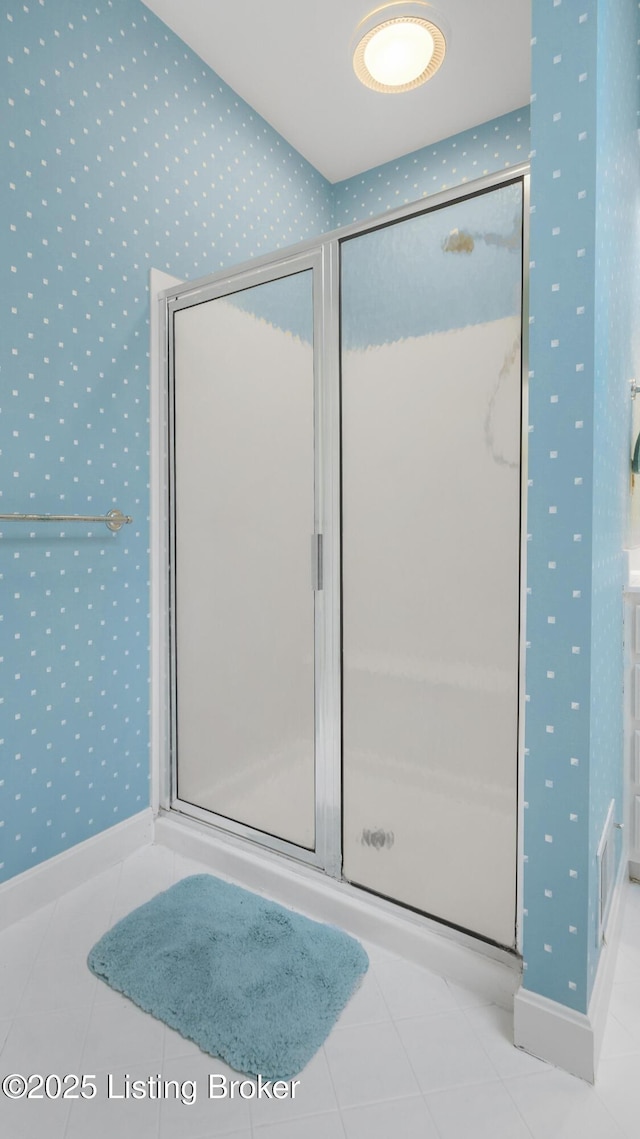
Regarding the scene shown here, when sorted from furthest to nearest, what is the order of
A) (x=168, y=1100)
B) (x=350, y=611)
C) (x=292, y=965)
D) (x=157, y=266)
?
1. (x=157, y=266)
2. (x=350, y=611)
3. (x=292, y=965)
4. (x=168, y=1100)

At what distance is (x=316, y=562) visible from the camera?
5.30 ft

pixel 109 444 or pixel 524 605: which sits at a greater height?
pixel 109 444

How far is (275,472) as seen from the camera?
5.56 ft

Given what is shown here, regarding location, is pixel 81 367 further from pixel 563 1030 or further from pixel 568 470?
pixel 563 1030

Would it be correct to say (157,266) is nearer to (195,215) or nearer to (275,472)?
(195,215)

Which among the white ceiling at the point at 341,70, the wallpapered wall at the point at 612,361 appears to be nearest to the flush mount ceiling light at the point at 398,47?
the white ceiling at the point at 341,70

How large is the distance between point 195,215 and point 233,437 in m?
0.87

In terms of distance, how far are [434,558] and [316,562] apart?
1.14ft

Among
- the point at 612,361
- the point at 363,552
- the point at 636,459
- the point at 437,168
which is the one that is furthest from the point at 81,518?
the point at 437,168

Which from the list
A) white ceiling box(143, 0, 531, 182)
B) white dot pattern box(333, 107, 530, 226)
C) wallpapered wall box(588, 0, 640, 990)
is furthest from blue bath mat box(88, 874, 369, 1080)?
white ceiling box(143, 0, 531, 182)

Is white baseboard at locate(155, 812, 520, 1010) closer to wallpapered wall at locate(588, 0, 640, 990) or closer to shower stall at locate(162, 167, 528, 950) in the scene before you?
shower stall at locate(162, 167, 528, 950)

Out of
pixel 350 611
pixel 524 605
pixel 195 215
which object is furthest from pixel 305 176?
pixel 524 605

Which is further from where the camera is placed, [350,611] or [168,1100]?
[350,611]

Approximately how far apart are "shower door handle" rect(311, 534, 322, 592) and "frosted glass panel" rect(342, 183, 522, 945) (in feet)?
0.27
